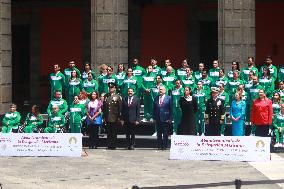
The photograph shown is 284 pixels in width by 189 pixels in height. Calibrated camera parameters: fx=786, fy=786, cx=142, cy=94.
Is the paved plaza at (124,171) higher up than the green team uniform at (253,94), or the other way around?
the green team uniform at (253,94)

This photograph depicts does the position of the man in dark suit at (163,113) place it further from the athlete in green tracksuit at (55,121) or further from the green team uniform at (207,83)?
the athlete in green tracksuit at (55,121)

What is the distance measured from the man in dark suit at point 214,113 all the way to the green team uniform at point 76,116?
13.0 ft

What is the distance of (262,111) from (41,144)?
6559 millimetres

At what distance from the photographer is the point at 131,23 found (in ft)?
113

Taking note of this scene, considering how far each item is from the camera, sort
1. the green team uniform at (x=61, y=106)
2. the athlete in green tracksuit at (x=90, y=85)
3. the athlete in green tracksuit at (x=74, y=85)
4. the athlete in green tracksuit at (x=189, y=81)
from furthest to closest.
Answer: the athlete in green tracksuit at (x=74, y=85)
the athlete in green tracksuit at (x=90, y=85)
the athlete in green tracksuit at (x=189, y=81)
the green team uniform at (x=61, y=106)

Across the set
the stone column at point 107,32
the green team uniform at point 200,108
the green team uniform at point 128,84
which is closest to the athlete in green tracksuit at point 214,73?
the green team uniform at point 200,108

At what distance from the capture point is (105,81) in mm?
25859

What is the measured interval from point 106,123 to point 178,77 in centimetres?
301

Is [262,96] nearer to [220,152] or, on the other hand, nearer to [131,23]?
[220,152]

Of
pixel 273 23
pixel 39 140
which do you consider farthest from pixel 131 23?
pixel 39 140

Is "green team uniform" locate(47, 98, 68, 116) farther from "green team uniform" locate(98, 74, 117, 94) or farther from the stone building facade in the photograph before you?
the stone building facade

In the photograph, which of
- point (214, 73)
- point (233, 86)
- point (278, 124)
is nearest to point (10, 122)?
point (214, 73)

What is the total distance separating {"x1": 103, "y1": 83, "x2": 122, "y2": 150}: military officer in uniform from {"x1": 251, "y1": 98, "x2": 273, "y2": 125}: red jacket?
4.32 m

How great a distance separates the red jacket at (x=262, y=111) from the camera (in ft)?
75.3
